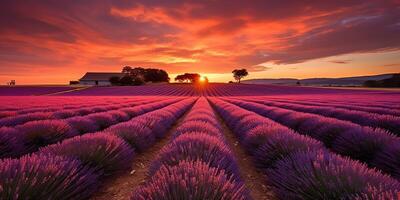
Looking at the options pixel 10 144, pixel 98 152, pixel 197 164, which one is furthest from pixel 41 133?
pixel 197 164

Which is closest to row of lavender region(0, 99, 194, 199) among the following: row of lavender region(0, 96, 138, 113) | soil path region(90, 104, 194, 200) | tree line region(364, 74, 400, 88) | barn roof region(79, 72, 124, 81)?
soil path region(90, 104, 194, 200)

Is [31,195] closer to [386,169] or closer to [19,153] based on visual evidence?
[19,153]

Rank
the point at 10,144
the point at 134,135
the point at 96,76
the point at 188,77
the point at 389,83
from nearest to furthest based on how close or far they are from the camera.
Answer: the point at 10,144, the point at 134,135, the point at 389,83, the point at 96,76, the point at 188,77

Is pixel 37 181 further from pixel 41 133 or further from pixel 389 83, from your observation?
pixel 389 83

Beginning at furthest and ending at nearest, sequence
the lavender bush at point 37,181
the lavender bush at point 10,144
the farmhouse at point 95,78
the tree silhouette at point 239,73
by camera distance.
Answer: the tree silhouette at point 239,73 → the farmhouse at point 95,78 → the lavender bush at point 10,144 → the lavender bush at point 37,181

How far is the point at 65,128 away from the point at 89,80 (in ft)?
339

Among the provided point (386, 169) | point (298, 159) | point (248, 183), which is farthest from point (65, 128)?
point (386, 169)

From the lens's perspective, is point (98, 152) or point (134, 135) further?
point (134, 135)

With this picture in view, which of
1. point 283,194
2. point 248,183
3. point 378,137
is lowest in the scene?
point 248,183

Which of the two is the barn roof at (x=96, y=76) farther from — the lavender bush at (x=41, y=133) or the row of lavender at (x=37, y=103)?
the lavender bush at (x=41, y=133)

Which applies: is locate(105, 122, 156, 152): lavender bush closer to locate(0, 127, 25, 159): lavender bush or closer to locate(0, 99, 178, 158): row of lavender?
locate(0, 99, 178, 158): row of lavender

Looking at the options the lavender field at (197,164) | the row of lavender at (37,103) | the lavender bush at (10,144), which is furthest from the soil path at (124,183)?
the row of lavender at (37,103)

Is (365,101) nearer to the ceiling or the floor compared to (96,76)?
nearer to the floor

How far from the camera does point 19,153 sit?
13.7 ft
